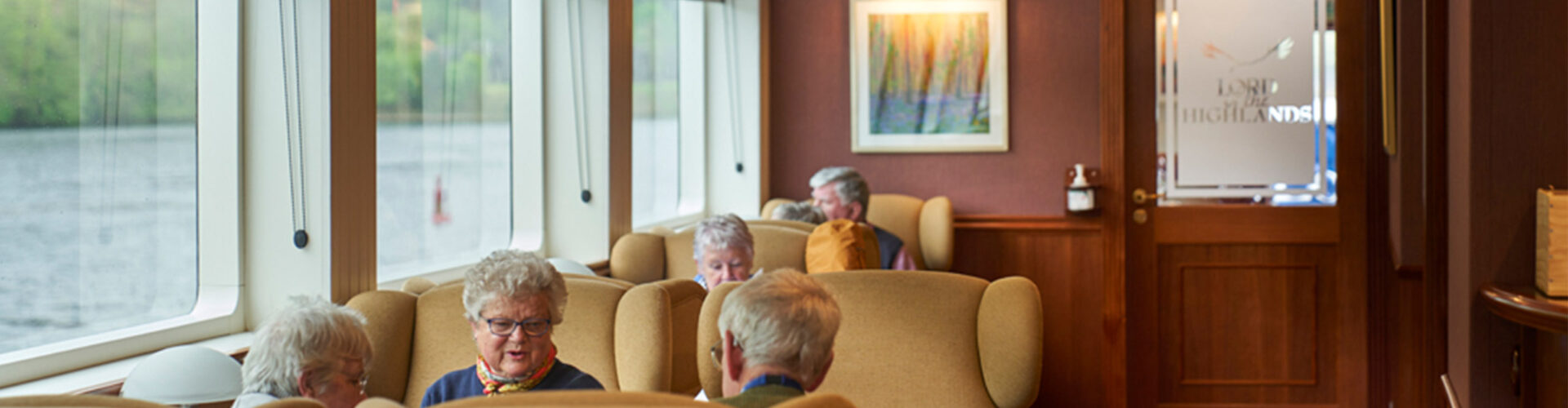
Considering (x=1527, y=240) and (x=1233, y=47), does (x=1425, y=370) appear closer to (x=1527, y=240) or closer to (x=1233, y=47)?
(x=1527, y=240)

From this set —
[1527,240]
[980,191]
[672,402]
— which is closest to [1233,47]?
[980,191]

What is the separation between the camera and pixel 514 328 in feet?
7.93

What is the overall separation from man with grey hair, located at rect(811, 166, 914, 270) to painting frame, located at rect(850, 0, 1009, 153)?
1041 millimetres

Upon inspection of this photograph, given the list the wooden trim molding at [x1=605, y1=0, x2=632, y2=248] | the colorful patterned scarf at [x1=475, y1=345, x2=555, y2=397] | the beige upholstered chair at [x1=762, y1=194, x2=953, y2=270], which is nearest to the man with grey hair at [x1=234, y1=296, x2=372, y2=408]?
the colorful patterned scarf at [x1=475, y1=345, x2=555, y2=397]

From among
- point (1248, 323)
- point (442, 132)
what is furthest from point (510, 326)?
point (1248, 323)

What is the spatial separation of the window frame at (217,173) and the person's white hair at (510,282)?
31.0 inches

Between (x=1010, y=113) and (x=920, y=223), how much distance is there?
2.29 feet

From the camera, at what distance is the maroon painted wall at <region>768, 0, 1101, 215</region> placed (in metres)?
5.55

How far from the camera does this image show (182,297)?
283 centimetres

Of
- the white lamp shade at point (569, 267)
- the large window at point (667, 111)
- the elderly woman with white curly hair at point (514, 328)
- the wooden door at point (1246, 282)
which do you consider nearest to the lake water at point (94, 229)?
the elderly woman with white curly hair at point (514, 328)

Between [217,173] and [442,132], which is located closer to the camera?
[217,173]

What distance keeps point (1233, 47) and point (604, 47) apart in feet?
8.71

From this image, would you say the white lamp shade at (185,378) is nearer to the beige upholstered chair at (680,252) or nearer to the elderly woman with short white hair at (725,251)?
the elderly woman with short white hair at (725,251)

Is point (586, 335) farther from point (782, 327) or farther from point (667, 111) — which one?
point (667, 111)
